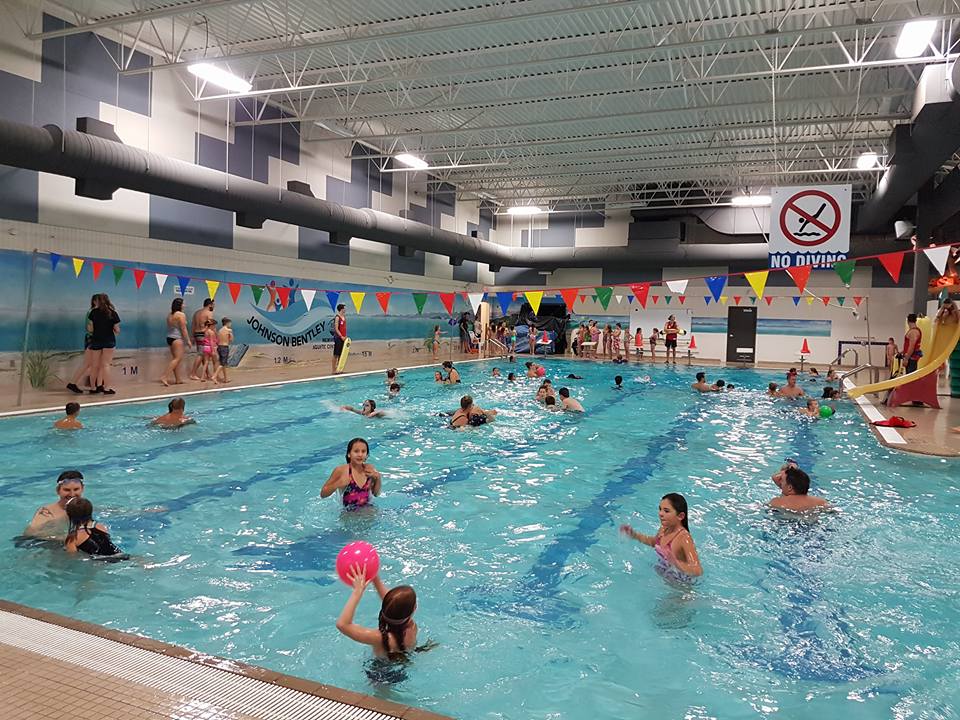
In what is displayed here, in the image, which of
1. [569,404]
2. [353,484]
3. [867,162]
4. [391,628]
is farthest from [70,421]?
[867,162]

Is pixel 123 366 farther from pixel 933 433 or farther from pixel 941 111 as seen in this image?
pixel 941 111

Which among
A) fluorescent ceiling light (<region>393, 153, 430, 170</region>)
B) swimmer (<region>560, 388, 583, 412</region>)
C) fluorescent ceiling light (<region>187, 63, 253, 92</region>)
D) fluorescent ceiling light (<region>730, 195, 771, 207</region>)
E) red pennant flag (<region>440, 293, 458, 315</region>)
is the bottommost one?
swimmer (<region>560, 388, 583, 412</region>)

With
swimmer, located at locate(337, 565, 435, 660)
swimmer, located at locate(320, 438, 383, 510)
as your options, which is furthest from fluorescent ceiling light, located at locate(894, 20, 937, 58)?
swimmer, located at locate(337, 565, 435, 660)

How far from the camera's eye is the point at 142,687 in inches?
96.9

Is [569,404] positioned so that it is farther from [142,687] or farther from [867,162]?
[867,162]

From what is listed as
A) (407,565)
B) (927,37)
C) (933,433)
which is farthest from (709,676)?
(927,37)

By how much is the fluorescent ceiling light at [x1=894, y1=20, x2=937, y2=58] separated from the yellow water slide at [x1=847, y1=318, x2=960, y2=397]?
4.46 m

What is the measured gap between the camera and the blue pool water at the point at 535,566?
11.1ft

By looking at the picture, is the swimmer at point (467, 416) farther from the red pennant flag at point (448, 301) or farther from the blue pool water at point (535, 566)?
the red pennant flag at point (448, 301)

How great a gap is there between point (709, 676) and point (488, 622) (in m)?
1.28

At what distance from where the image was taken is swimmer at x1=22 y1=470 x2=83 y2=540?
15.7 feet

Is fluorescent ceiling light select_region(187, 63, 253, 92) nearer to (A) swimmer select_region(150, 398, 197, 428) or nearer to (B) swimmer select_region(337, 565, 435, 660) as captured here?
(A) swimmer select_region(150, 398, 197, 428)

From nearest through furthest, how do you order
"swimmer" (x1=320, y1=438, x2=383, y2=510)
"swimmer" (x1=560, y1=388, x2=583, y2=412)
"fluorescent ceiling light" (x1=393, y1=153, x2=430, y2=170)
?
"swimmer" (x1=320, y1=438, x2=383, y2=510) < "swimmer" (x1=560, y1=388, x2=583, y2=412) < "fluorescent ceiling light" (x1=393, y1=153, x2=430, y2=170)

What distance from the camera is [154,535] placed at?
17.2ft
